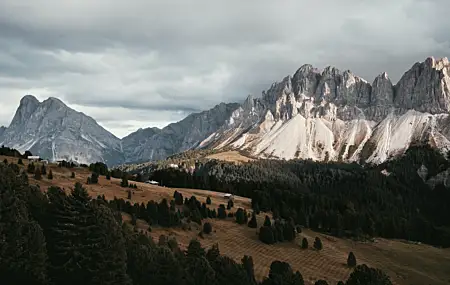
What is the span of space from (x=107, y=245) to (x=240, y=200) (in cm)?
12194

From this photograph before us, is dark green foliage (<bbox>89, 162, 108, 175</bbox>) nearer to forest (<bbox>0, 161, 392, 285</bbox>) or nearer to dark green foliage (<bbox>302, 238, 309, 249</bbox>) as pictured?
dark green foliage (<bbox>302, 238, 309, 249</bbox>)

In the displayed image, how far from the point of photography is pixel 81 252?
4666 centimetres

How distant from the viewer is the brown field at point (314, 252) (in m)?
96.3

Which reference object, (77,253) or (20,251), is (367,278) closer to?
(77,253)

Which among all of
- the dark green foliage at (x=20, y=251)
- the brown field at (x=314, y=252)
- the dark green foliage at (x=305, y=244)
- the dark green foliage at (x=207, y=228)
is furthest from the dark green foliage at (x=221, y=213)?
the dark green foliage at (x=20, y=251)

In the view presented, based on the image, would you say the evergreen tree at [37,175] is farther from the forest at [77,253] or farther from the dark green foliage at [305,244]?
the dark green foliage at [305,244]

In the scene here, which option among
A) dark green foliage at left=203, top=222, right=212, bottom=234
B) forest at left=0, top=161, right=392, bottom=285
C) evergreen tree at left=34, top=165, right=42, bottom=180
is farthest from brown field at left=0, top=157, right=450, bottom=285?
forest at left=0, top=161, right=392, bottom=285

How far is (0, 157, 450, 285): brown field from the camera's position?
96312 millimetres

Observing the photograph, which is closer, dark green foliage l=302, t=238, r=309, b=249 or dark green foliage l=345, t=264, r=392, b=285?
dark green foliage l=345, t=264, r=392, b=285

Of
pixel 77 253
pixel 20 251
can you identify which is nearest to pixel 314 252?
pixel 77 253

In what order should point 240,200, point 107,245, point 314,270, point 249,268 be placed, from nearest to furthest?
point 107,245, point 249,268, point 314,270, point 240,200

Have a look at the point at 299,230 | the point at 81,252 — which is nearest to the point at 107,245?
the point at 81,252

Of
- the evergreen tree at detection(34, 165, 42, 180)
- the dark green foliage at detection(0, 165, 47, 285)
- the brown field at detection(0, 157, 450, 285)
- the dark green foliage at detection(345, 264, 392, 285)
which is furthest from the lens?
the evergreen tree at detection(34, 165, 42, 180)

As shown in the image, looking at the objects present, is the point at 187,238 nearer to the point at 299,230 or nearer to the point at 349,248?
the point at 299,230
